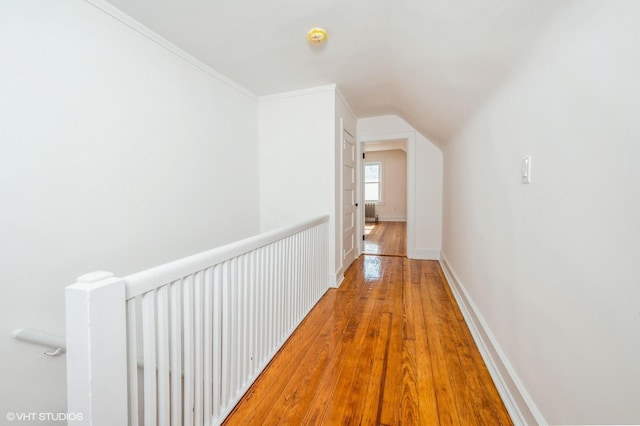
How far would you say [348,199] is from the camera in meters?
3.64

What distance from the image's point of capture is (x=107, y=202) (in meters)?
1.58

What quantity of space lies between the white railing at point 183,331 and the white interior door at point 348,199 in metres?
1.51

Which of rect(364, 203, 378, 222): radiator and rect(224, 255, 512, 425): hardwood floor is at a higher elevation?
rect(364, 203, 378, 222): radiator

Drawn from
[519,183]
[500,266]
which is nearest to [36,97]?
[519,183]

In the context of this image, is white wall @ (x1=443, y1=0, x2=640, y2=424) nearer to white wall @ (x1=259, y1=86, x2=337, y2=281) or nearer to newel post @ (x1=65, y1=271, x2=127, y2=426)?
newel post @ (x1=65, y1=271, x2=127, y2=426)

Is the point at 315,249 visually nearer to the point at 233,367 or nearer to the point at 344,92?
the point at 233,367

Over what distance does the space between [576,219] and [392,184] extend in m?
8.30

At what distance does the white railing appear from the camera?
688mm

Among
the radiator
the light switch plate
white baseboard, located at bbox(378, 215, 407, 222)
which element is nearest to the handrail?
the light switch plate

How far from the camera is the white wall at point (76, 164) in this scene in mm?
1216

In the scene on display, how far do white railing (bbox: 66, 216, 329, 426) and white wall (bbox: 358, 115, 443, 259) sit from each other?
2827 millimetres

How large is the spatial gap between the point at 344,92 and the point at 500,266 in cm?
243

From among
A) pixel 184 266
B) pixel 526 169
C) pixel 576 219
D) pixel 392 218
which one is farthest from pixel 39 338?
pixel 392 218

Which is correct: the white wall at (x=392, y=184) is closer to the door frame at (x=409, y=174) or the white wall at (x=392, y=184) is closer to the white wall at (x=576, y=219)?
the door frame at (x=409, y=174)
